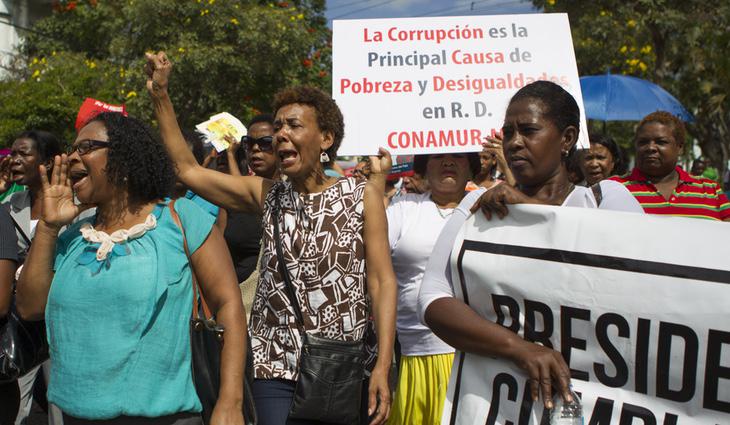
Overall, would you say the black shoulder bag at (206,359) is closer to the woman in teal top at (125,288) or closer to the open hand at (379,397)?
the woman in teal top at (125,288)

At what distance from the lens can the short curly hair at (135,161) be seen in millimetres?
2900

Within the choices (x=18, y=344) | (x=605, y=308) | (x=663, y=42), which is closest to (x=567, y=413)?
(x=605, y=308)

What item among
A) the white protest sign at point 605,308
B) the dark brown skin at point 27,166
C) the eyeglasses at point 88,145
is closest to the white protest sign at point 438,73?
the eyeglasses at point 88,145

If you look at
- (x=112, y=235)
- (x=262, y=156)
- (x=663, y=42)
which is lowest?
(x=112, y=235)

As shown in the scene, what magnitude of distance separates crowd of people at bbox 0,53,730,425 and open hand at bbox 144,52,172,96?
1cm

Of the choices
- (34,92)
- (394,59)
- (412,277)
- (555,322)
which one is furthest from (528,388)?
(34,92)

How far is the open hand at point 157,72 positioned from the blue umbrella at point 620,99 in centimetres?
879

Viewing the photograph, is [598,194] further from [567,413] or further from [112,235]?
[112,235]

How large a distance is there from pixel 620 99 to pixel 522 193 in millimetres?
9700

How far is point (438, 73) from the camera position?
13.9ft

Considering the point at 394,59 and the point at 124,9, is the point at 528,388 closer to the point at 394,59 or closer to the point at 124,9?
the point at 394,59

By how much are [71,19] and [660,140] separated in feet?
64.4

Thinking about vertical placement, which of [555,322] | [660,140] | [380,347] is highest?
[660,140]

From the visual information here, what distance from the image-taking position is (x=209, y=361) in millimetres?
2801
